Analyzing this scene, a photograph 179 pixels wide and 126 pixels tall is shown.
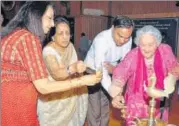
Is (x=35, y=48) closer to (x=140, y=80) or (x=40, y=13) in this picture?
(x=40, y=13)

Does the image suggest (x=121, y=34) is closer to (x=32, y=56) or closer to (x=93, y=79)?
(x=93, y=79)

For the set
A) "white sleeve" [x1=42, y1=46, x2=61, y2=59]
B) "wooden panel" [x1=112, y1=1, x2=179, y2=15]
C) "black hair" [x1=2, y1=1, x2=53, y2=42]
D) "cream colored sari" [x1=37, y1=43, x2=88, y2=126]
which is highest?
"wooden panel" [x1=112, y1=1, x2=179, y2=15]

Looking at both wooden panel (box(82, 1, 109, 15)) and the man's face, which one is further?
wooden panel (box(82, 1, 109, 15))

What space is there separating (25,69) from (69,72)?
798 millimetres

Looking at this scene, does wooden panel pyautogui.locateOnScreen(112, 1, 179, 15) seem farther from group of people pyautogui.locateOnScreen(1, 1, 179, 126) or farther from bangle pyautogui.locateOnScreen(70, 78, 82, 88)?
bangle pyautogui.locateOnScreen(70, 78, 82, 88)

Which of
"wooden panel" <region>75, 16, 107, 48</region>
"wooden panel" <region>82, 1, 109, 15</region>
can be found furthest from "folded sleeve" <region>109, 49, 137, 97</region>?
"wooden panel" <region>75, 16, 107, 48</region>

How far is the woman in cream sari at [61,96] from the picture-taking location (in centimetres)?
238

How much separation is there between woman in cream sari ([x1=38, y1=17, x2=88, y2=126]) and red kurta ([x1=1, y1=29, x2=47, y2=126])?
67 centimetres

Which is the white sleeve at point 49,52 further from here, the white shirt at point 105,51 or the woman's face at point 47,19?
the woman's face at point 47,19

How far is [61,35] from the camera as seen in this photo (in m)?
2.44

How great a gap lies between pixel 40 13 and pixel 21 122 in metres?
0.58

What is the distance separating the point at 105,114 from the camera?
301 cm

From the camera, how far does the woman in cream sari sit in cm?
238

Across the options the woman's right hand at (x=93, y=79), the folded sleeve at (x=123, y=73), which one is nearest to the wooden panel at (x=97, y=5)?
the folded sleeve at (x=123, y=73)
